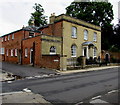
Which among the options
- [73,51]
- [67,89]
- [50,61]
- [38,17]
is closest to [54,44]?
[50,61]

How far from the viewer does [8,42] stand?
98.7 ft

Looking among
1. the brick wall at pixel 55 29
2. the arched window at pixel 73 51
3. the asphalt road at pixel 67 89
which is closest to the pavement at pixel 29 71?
the asphalt road at pixel 67 89

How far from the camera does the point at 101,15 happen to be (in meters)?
40.1

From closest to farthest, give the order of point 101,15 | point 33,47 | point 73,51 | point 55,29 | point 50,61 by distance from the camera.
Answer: point 50,61 → point 33,47 → point 55,29 → point 73,51 → point 101,15

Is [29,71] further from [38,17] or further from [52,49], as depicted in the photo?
[38,17]

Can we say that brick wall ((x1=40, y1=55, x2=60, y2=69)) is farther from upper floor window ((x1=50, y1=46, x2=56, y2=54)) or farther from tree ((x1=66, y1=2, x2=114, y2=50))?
tree ((x1=66, y1=2, x2=114, y2=50))

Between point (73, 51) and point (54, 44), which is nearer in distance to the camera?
point (54, 44)

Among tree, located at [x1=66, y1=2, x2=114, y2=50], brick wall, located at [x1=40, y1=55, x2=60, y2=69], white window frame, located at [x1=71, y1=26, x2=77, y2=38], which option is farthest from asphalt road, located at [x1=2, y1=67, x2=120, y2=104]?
tree, located at [x1=66, y1=2, x2=114, y2=50]

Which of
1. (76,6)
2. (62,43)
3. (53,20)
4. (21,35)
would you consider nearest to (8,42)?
(21,35)

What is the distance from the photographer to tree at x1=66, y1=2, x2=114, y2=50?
1540 inches

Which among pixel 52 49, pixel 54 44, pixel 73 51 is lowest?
pixel 73 51

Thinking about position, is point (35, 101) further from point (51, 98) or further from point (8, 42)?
point (8, 42)

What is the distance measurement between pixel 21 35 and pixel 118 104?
2276 cm

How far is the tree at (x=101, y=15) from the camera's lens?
39.1 m
